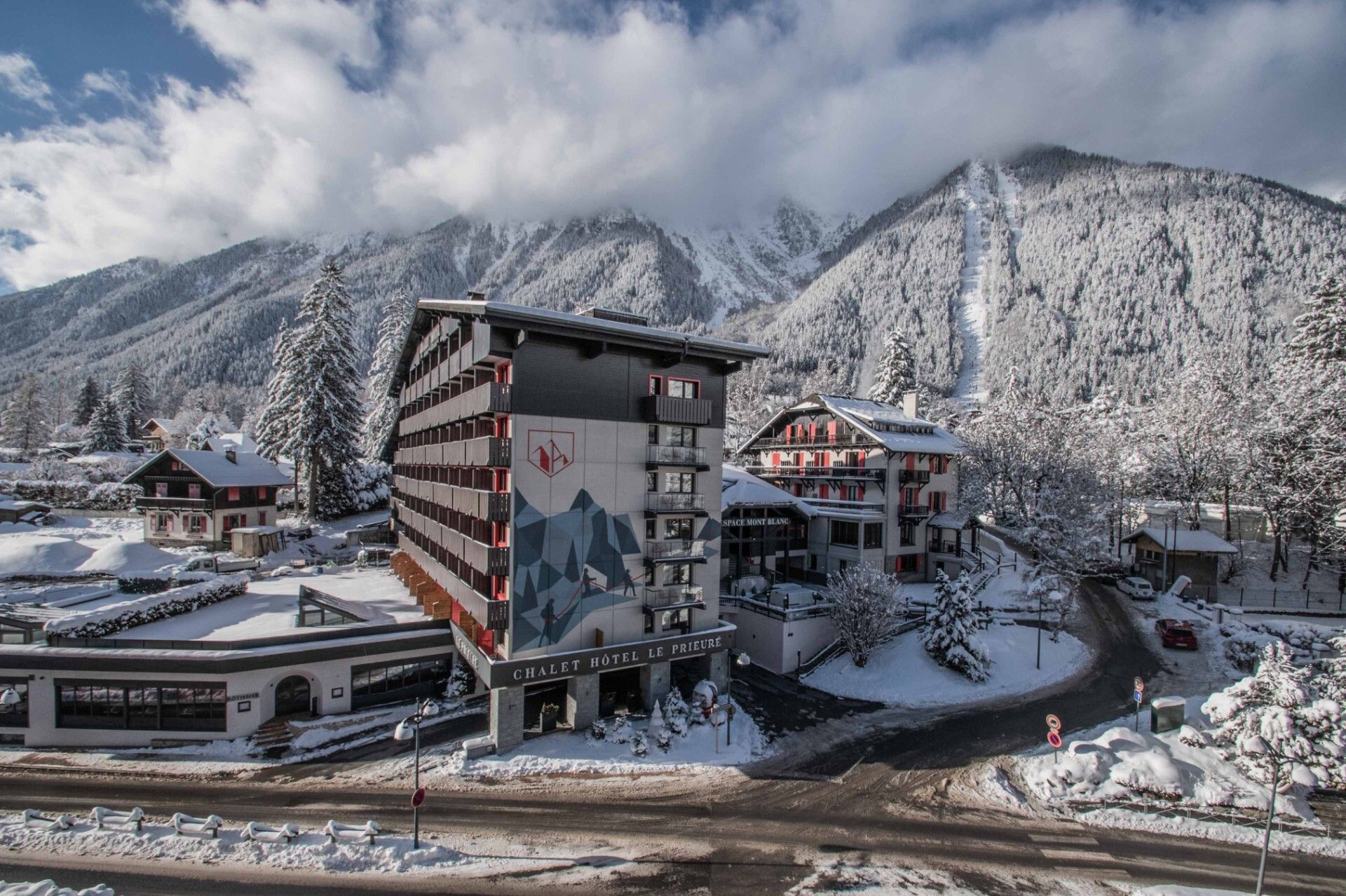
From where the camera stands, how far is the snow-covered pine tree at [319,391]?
51.1m

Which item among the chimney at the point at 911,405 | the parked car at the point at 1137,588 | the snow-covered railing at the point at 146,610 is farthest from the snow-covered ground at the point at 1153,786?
the snow-covered railing at the point at 146,610

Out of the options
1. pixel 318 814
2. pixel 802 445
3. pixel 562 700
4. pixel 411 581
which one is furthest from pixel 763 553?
pixel 318 814

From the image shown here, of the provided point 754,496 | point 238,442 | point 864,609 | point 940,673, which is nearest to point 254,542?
point 754,496

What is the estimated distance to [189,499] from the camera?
47938 millimetres

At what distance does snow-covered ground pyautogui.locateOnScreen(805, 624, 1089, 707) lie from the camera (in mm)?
30609

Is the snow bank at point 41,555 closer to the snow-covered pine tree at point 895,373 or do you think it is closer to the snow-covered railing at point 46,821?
the snow-covered railing at point 46,821

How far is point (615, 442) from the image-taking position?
26.1 meters

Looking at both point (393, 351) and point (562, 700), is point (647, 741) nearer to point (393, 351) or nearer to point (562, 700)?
point (562, 700)

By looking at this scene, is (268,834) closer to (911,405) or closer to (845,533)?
(845,533)

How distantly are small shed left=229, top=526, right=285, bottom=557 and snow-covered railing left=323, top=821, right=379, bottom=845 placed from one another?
106 feet

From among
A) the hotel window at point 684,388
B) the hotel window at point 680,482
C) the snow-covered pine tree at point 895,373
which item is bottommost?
the hotel window at point 680,482

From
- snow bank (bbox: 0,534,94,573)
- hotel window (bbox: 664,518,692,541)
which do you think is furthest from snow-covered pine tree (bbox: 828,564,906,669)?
snow bank (bbox: 0,534,94,573)

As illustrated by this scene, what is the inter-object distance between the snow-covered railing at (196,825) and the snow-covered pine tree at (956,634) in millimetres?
31271

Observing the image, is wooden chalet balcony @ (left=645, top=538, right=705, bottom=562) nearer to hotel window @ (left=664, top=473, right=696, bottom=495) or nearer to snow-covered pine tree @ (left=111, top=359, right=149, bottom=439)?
hotel window @ (left=664, top=473, right=696, bottom=495)
